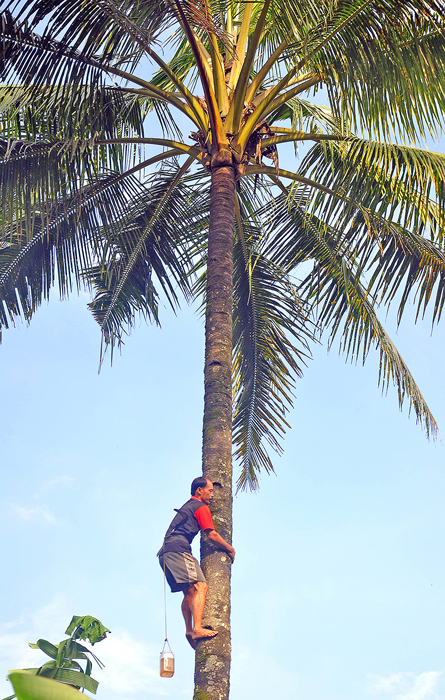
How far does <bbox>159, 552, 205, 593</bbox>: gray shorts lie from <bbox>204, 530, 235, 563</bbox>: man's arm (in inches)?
9.2

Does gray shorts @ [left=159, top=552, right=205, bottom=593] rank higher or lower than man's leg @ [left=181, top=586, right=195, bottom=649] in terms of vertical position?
higher

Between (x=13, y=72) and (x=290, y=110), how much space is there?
13.1 feet

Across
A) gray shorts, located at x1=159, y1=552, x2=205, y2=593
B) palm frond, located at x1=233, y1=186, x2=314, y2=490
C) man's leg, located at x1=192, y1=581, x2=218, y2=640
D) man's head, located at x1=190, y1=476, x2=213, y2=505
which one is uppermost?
palm frond, located at x1=233, y1=186, x2=314, y2=490

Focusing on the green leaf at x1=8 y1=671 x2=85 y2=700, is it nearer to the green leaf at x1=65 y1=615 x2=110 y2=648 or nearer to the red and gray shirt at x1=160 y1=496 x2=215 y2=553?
the red and gray shirt at x1=160 y1=496 x2=215 y2=553

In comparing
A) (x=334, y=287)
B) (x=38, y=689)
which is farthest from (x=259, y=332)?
(x=38, y=689)

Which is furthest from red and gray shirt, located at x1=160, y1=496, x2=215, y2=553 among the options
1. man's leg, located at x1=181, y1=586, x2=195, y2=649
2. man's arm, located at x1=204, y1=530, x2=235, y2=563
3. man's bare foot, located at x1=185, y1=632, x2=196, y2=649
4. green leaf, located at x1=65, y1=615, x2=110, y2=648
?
green leaf, located at x1=65, y1=615, x2=110, y2=648

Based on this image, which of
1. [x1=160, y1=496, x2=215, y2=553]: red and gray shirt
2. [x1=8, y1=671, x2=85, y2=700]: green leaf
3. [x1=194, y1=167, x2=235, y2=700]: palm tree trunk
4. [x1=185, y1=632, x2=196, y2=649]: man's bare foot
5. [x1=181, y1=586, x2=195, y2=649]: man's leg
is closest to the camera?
[x1=8, y1=671, x2=85, y2=700]: green leaf

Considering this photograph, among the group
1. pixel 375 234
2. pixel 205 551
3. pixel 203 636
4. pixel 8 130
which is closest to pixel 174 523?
pixel 205 551

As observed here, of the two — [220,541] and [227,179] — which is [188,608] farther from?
[227,179]

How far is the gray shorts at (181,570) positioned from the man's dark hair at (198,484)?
48 centimetres

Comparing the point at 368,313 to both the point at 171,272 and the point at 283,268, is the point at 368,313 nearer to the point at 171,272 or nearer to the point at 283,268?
the point at 283,268

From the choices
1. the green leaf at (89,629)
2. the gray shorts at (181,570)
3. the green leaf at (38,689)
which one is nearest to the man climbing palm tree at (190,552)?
the gray shorts at (181,570)

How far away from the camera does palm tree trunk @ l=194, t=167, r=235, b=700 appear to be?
4566mm

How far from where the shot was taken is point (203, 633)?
15.3 feet
